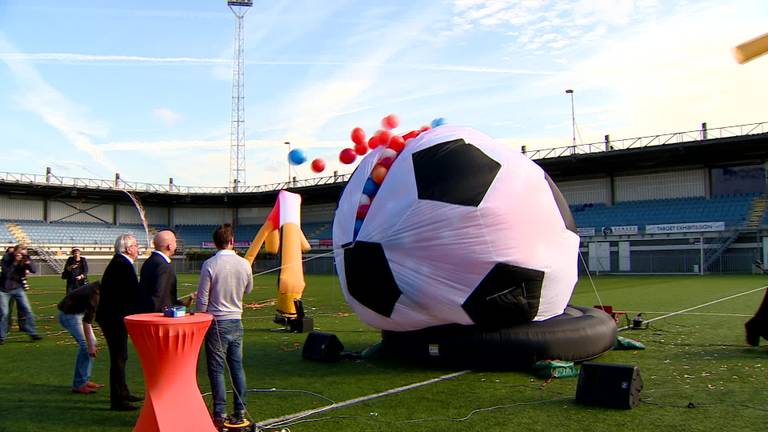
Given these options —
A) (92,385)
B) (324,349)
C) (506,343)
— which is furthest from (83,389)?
(506,343)

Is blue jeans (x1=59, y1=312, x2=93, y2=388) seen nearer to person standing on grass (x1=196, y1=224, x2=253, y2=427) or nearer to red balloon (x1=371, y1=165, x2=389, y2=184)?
person standing on grass (x1=196, y1=224, x2=253, y2=427)

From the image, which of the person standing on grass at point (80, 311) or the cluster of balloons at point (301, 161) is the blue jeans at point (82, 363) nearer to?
the person standing on grass at point (80, 311)

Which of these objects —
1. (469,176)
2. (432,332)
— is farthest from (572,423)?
(469,176)

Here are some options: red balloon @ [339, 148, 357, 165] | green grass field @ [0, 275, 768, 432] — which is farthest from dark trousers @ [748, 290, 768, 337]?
red balloon @ [339, 148, 357, 165]

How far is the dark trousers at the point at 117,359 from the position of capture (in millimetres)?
5895

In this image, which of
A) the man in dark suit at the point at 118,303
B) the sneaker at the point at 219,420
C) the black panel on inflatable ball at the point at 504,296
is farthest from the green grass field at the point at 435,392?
the black panel on inflatable ball at the point at 504,296

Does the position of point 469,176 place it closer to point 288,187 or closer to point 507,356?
point 507,356

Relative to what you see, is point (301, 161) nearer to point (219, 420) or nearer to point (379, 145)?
point (379, 145)

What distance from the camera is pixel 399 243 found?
682 cm

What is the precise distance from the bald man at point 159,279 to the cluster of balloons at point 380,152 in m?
2.36

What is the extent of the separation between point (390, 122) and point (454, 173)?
1.63 m

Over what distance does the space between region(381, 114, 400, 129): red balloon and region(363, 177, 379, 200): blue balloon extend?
3.41 feet

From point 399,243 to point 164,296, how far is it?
8.61ft

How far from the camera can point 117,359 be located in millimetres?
6012
